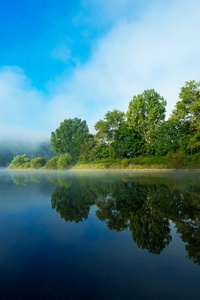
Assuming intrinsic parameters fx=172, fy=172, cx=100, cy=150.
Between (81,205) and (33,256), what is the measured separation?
120 inches

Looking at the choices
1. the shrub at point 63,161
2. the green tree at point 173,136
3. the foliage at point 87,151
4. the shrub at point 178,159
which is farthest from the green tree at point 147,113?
the shrub at point 63,161

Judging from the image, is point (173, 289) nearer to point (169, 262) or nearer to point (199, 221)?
point (169, 262)

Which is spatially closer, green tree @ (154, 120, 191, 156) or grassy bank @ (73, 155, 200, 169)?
grassy bank @ (73, 155, 200, 169)

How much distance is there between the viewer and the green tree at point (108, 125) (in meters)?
44.5

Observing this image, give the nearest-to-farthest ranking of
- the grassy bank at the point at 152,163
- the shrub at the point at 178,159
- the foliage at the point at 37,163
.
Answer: the shrub at the point at 178,159, the grassy bank at the point at 152,163, the foliage at the point at 37,163

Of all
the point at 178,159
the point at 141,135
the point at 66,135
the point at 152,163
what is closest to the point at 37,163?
the point at 66,135

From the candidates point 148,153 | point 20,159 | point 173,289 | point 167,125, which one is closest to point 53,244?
point 173,289

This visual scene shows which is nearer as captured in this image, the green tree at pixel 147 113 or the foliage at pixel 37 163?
the green tree at pixel 147 113

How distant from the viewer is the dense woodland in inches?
1027

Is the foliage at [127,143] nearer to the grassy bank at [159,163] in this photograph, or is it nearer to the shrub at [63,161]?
the grassy bank at [159,163]

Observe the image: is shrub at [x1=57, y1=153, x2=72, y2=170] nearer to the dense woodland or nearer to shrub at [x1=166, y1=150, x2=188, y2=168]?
the dense woodland

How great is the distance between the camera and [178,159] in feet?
78.9

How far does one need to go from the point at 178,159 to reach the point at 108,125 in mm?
23980

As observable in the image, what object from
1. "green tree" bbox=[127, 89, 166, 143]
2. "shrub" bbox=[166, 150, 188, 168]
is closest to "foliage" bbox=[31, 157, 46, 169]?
"green tree" bbox=[127, 89, 166, 143]
